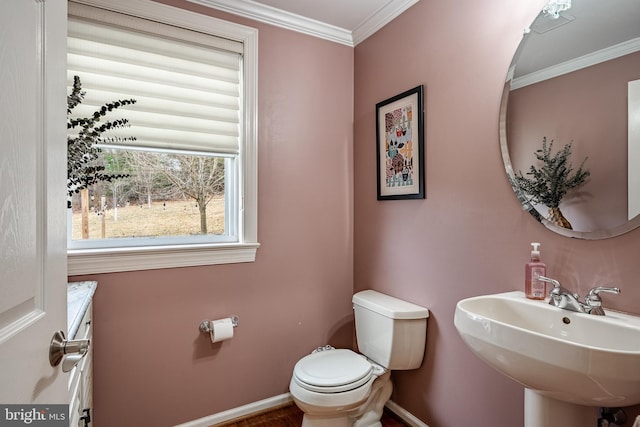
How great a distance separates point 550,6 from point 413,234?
3.83 feet

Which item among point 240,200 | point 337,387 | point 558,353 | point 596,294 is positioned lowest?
point 337,387

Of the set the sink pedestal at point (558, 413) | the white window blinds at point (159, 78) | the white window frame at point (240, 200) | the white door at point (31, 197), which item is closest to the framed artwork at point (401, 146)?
the white window frame at point (240, 200)

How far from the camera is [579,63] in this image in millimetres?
1263

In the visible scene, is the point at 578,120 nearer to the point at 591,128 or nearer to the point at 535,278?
the point at 591,128

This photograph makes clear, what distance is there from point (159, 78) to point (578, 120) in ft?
6.46

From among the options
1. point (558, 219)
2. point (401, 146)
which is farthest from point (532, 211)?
Result: point (401, 146)

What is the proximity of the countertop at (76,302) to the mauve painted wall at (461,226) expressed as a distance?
155 centimetres

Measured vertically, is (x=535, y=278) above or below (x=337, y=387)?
above

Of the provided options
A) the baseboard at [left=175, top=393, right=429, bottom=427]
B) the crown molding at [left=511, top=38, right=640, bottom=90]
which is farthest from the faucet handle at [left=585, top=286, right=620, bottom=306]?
the baseboard at [left=175, top=393, right=429, bottom=427]

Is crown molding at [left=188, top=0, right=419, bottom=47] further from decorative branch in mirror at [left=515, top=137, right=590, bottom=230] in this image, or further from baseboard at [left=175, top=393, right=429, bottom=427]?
baseboard at [left=175, top=393, right=429, bottom=427]

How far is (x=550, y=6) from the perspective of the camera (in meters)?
1.31

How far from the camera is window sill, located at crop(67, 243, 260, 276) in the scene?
65.4 inches

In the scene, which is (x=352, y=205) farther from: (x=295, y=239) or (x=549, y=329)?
(x=549, y=329)

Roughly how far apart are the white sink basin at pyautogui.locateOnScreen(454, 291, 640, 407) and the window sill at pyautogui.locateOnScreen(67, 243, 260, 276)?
129cm
